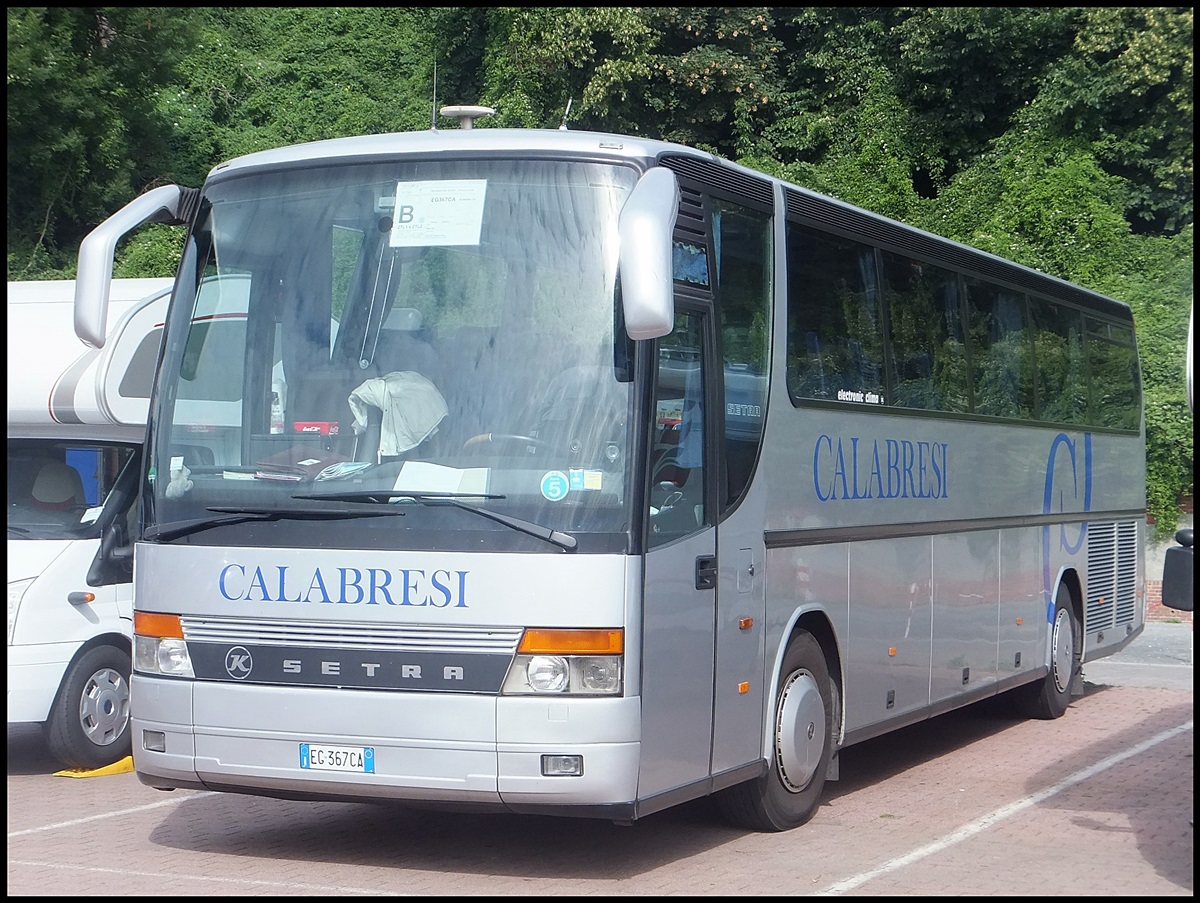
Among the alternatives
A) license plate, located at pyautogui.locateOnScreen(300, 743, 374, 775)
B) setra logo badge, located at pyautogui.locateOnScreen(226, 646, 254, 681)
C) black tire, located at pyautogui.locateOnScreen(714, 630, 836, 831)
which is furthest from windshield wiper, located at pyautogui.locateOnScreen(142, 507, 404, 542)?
black tire, located at pyautogui.locateOnScreen(714, 630, 836, 831)

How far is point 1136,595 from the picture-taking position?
1536cm

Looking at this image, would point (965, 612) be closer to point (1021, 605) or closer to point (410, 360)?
point (1021, 605)

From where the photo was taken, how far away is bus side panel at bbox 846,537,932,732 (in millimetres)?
8977

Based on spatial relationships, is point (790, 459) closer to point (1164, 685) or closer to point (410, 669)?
point (410, 669)

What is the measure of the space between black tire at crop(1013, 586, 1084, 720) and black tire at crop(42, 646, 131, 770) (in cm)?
726

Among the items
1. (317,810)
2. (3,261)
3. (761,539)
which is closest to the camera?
(761,539)

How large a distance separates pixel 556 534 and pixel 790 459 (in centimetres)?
205

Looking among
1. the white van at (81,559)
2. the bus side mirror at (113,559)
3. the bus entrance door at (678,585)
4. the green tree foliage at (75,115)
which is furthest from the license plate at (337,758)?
the green tree foliage at (75,115)

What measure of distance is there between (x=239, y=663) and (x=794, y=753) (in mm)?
2960

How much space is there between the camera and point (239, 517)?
273 inches

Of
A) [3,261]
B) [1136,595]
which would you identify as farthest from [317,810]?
[1136,595]

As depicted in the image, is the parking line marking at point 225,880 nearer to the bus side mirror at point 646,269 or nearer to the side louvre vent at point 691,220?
the bus side mirror at point 646,269

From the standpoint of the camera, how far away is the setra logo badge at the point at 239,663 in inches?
271

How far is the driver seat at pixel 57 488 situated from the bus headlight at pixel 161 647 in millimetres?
3056
